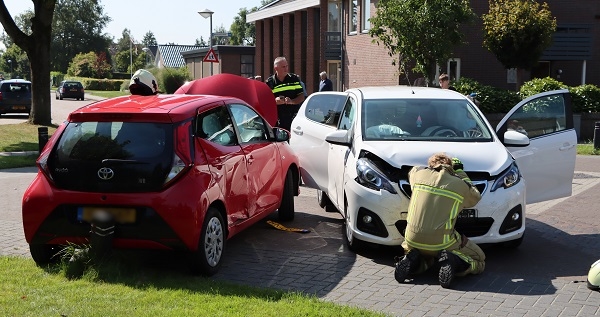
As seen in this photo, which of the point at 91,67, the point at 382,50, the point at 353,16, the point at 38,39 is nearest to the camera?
the point at 38,39

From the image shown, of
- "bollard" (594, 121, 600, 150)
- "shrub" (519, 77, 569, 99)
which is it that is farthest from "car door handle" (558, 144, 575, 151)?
"shrub" (519, 77, 569, 99)

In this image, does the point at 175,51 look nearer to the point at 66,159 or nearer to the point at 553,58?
the point at 553,58

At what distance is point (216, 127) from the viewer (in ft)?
24.0

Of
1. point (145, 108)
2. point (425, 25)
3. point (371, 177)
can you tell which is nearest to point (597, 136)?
point (425, 25)

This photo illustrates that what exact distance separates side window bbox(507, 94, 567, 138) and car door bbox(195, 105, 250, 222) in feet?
10.5

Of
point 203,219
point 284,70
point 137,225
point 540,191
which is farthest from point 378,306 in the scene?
point 284,70

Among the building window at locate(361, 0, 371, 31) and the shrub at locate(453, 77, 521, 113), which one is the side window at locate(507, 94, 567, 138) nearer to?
the shrub at locate(453, 77, 521, 113)

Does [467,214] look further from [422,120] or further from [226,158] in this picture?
[226,158]

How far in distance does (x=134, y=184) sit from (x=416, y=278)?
103 inches

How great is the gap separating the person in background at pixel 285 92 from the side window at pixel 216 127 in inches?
187

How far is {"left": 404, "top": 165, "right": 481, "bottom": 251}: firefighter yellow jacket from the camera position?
653cm

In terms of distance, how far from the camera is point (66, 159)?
6504 mm

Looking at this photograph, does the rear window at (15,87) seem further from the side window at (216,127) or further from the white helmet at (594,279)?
the white helmet at (594,279)

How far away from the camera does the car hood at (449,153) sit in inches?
282
